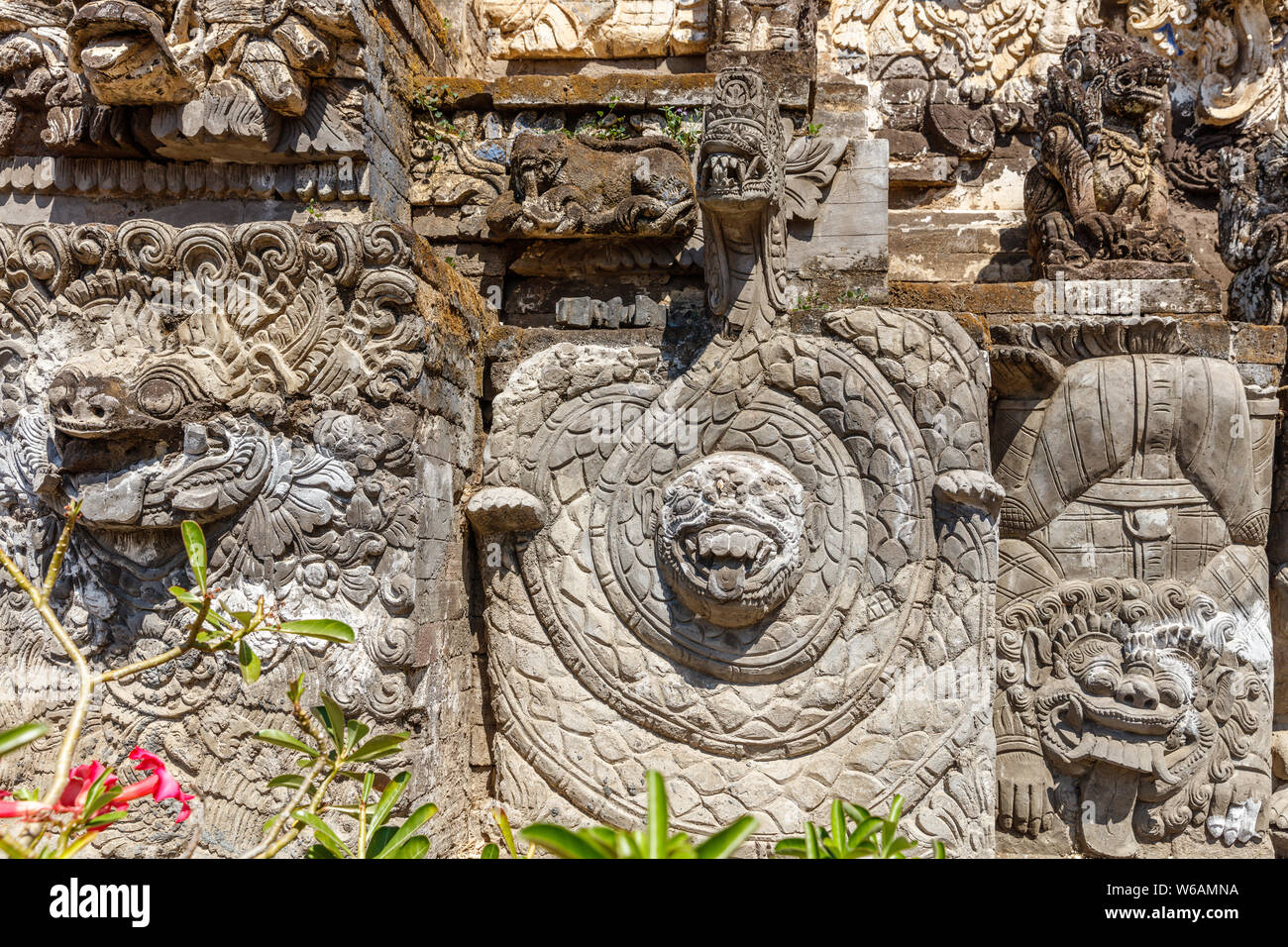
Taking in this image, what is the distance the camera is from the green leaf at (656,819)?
1.89 metres

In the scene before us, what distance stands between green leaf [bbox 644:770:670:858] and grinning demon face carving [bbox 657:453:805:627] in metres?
2.71

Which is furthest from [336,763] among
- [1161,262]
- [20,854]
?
[1161,262]

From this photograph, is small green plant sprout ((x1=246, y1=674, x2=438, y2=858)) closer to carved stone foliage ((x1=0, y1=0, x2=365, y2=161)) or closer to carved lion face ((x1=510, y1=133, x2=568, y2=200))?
carved lion face ((x1=510, y1=133, x2=568, y2=200))

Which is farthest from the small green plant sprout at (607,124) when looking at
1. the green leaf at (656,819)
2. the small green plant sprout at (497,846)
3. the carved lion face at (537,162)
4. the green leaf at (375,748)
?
the green leaf at (656,819)

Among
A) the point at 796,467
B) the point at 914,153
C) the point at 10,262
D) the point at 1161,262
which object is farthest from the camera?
the point at 914,153

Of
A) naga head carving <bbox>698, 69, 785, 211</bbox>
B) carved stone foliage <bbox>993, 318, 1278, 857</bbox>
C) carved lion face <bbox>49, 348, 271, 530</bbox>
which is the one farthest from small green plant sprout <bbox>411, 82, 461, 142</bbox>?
carved stone foliage <bbox>993, 318, 1278, 857</bbox>

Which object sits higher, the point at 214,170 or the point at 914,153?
the point at 914,153

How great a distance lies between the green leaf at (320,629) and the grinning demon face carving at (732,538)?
2254 millimetres

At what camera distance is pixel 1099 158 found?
6414mm

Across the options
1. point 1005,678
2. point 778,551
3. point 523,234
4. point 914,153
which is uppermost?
point 914,153

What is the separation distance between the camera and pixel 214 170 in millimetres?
5762

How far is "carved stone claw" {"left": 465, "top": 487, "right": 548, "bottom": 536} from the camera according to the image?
16.2 feet

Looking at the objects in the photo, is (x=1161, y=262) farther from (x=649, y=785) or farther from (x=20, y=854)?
(x=20, y=854)
